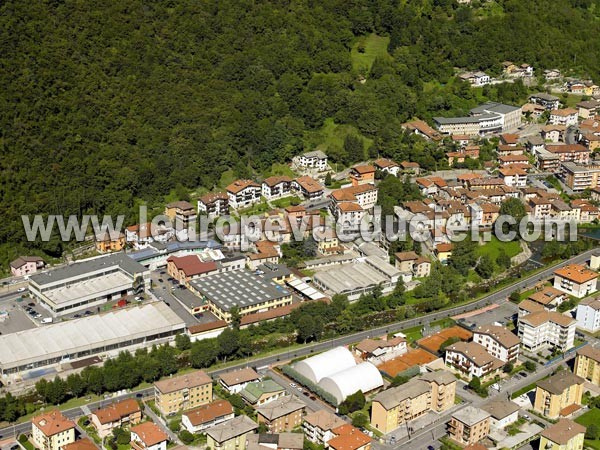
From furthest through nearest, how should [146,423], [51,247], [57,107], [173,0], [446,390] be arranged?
[173,0], [57,107], [51,247], [446,390], [146,423]

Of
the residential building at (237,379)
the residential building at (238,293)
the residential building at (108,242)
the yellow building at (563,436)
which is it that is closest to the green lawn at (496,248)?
the residential building at (238,293)

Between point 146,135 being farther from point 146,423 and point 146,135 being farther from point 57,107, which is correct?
point 146,423

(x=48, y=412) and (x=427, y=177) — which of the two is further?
(x=427, y=177)

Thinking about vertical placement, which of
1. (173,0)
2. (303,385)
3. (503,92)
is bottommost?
(303,385)

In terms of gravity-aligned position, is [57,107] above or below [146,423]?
above

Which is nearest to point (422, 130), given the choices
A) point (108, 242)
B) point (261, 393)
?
point (108, 242)

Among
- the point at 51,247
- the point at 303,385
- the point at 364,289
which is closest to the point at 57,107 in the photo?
the point at 51,247

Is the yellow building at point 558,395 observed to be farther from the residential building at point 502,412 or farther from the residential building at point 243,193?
the residential building at point 243,193

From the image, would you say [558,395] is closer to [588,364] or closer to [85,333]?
[588,364]
